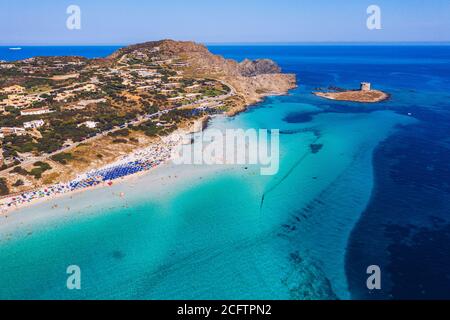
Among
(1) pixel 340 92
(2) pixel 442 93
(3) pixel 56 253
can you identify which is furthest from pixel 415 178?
(2) pixel 442 93

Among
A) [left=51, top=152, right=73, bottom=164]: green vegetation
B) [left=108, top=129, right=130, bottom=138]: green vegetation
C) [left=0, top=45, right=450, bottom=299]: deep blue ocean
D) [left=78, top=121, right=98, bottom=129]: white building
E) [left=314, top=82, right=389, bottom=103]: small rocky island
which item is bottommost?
[left=0, top=45, right=450, bottom=299]: deep blue ocean

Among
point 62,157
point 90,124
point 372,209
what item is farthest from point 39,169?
point 372,209

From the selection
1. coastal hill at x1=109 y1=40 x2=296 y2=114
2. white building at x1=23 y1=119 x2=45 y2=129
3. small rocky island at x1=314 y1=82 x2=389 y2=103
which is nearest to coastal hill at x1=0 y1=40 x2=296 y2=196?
white building at x1=23 y1=119 x2=45 y2=129

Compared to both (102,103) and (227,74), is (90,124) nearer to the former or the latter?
(102,103)

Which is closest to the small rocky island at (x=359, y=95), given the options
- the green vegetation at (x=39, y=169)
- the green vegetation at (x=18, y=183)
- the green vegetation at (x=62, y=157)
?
the green vegetation at (x=62, y=157)

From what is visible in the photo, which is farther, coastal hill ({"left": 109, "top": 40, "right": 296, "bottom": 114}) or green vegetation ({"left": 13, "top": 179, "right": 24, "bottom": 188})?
coastal hill ({"left": 109, "top": 40, "right": 296, "bottom": 114})

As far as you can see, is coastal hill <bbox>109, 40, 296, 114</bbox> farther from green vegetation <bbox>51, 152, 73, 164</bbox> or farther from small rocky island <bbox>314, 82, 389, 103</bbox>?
green vegetation <bbox>51, 152, 73, 164</bbox>

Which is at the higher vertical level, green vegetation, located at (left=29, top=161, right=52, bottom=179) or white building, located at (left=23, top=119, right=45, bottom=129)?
white building, located at (left=23, top=119, right=45, bottom=129)
